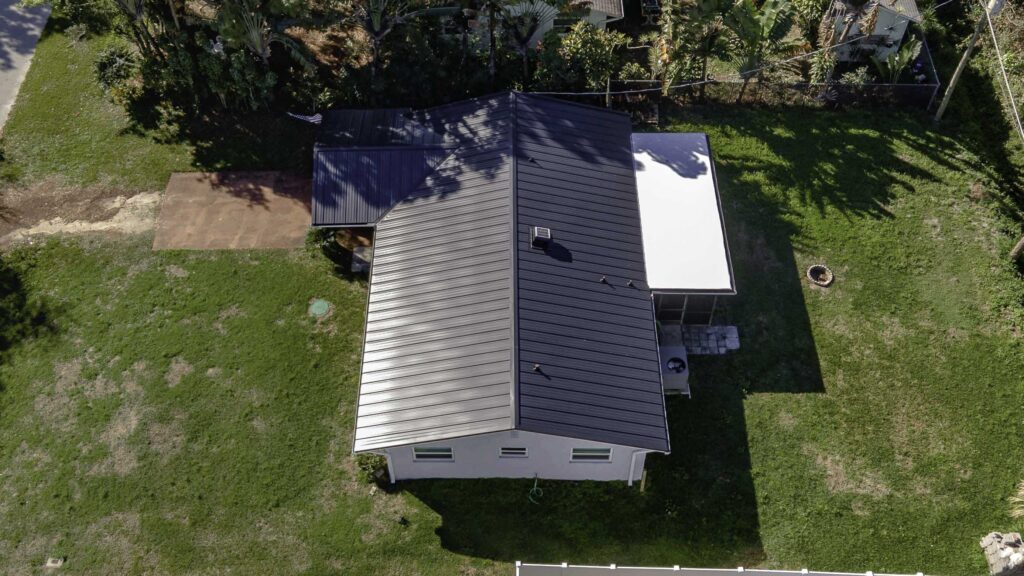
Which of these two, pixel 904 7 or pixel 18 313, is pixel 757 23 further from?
pixel 18 313

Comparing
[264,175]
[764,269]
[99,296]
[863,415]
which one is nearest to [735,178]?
[764,269]

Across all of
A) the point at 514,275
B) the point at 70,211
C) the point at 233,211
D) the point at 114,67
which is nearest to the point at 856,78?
the point at 514,275

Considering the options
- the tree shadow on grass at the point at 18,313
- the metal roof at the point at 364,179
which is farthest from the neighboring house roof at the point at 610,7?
the tree shadow on grass at the point at 18,313

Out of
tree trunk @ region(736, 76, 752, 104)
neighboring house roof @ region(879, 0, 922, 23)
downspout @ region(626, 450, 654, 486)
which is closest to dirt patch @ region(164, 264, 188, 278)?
downspout @ region(626, 450, 654, 486)

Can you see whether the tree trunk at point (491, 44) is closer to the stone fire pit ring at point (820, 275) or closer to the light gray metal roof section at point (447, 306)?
the light gray metal roof section at point (447, 306)

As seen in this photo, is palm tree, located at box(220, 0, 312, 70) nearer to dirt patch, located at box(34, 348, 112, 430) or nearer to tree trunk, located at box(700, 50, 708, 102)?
dirt patch, located at box(34, 348, 112, 430)

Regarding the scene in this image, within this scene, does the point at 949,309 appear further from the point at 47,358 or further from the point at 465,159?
the point at 47,358

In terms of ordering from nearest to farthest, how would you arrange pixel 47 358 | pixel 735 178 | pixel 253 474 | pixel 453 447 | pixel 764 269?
pixel 453 447, pixel 253 474, pixel 47 358, pixel 764 269, pixel 735 178
